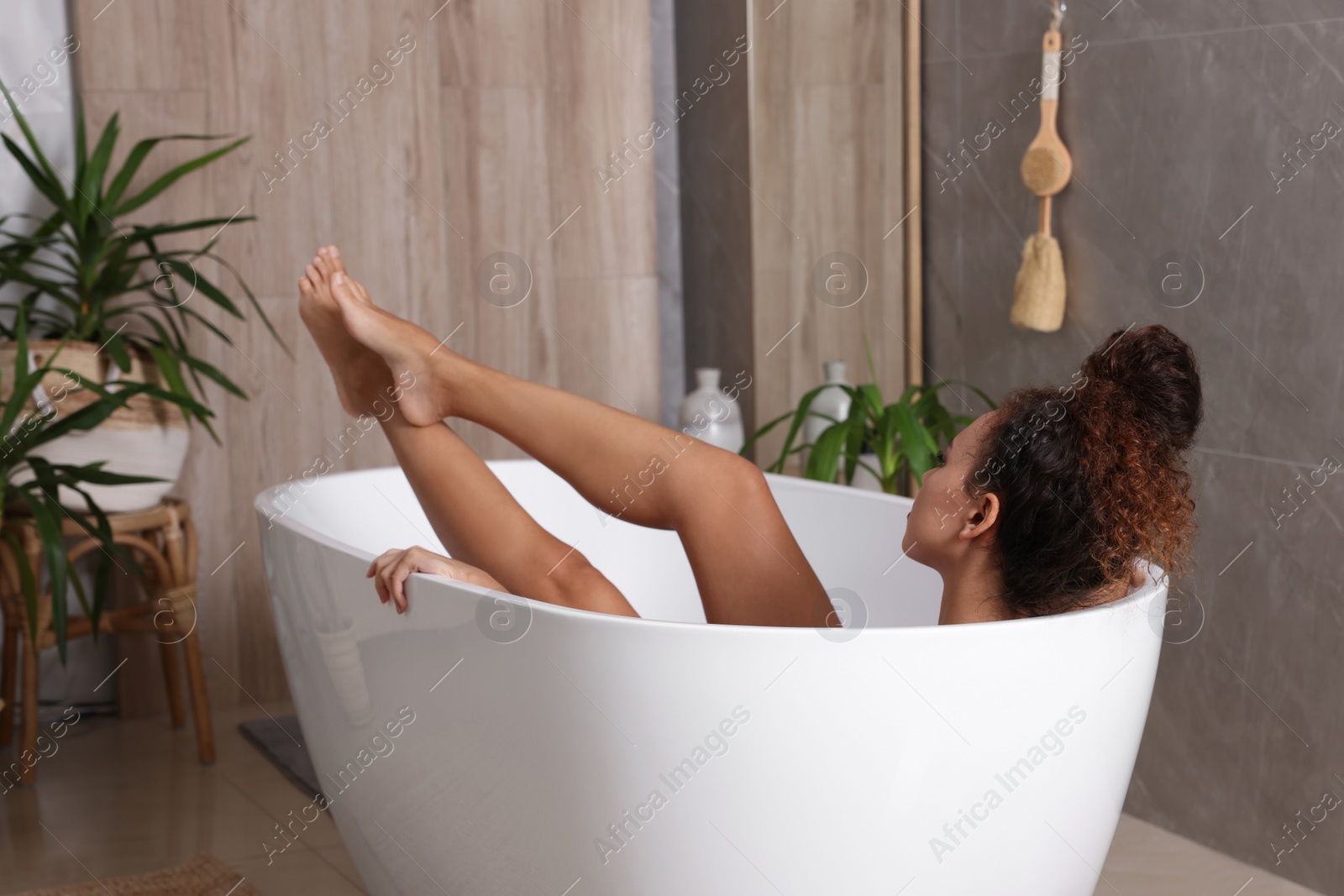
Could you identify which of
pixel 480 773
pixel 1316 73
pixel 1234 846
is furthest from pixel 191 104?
pixel 1234 846

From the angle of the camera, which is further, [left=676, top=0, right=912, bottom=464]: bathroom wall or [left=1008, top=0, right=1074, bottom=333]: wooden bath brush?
[left=676, top=0, right=912, bottom=464]: bathroom wall

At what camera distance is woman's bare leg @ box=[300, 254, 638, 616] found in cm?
170

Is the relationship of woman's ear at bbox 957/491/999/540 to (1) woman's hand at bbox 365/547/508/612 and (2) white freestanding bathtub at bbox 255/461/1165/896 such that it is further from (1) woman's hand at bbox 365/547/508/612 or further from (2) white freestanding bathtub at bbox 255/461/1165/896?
(1) woman's hand at bbox 365/547/508/612

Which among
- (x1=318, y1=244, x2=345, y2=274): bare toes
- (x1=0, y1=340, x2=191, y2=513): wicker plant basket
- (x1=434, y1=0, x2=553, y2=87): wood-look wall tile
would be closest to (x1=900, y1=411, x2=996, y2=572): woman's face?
(x1=318, y1=244, x2=345, y2=274): bare toes

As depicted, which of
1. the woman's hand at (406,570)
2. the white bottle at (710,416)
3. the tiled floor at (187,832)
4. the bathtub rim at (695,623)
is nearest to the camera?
the bathtub rim at (695,623)

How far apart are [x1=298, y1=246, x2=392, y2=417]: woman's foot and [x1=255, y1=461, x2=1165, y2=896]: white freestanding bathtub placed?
1.17ft

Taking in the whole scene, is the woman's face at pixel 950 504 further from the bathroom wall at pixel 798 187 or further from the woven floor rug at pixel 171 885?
the bathroom wall at pixel 798 187

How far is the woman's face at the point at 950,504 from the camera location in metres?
1.38

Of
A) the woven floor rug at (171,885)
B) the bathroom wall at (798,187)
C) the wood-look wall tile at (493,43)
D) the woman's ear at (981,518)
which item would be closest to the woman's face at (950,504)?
the woman's ear at (981,518)

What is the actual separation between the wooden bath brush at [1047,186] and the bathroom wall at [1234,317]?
31mm

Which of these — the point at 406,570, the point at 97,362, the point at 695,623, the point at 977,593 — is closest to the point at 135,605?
the point at 97,362

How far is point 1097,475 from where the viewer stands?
1284 mm

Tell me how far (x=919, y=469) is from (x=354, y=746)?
1.04 meters

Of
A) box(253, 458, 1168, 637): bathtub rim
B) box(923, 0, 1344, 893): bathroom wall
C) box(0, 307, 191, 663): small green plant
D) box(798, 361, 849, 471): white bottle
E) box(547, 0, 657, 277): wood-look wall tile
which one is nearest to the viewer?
box(253, 458, 1168, 637): bathtub rim
